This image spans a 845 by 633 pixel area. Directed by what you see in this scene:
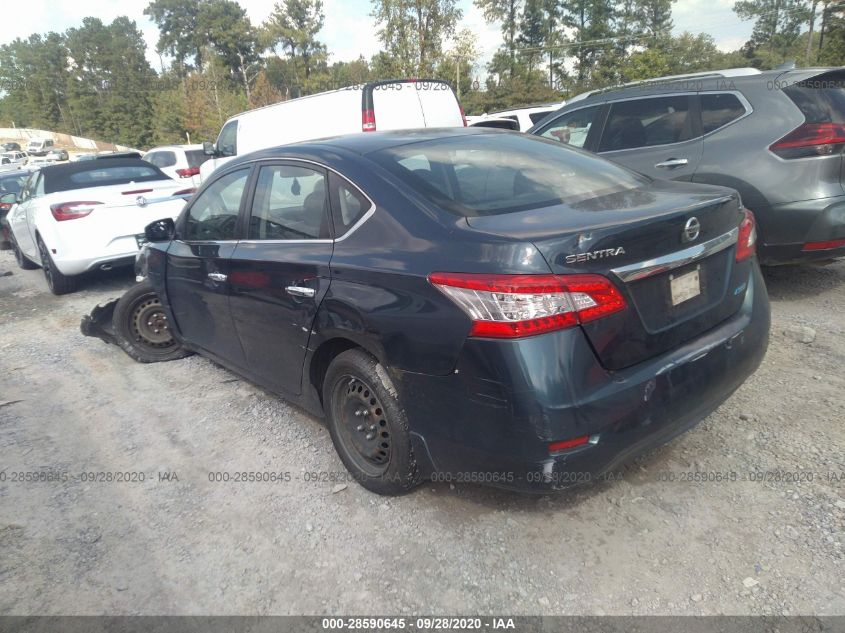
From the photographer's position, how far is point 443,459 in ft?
8.16

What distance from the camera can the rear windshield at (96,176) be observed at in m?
7.52

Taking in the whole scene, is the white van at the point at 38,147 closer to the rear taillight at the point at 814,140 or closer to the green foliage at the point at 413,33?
the green foliage at the point at 413,33

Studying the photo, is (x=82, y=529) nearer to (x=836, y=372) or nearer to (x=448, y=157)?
(x=448, y=157)

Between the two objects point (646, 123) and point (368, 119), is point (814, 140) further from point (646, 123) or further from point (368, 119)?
point (368, 119)

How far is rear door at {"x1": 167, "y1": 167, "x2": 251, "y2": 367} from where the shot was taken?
367 centimetres

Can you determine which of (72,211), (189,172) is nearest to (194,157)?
(189,172)

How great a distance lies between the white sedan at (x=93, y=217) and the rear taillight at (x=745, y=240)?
6090mm

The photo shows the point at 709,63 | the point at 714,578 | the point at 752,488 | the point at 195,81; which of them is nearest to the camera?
the point at 714,578

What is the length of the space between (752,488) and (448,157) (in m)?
2.13

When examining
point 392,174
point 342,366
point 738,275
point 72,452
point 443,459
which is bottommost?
point 72,452

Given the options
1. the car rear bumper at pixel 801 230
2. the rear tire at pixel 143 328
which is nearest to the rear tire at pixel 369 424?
the rear tire at pixel 143 328

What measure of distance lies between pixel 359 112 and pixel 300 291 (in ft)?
21.0

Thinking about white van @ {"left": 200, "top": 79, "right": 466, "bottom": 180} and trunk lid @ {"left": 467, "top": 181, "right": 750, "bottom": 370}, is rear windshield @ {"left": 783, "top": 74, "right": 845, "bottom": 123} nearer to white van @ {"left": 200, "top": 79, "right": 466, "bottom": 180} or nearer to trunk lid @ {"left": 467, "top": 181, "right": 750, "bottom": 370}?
trunk lid @ {"left": 467, "top": 181, "right": 750, "bottom": 370}

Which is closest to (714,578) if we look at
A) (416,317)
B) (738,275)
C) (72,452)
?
(738,275)
